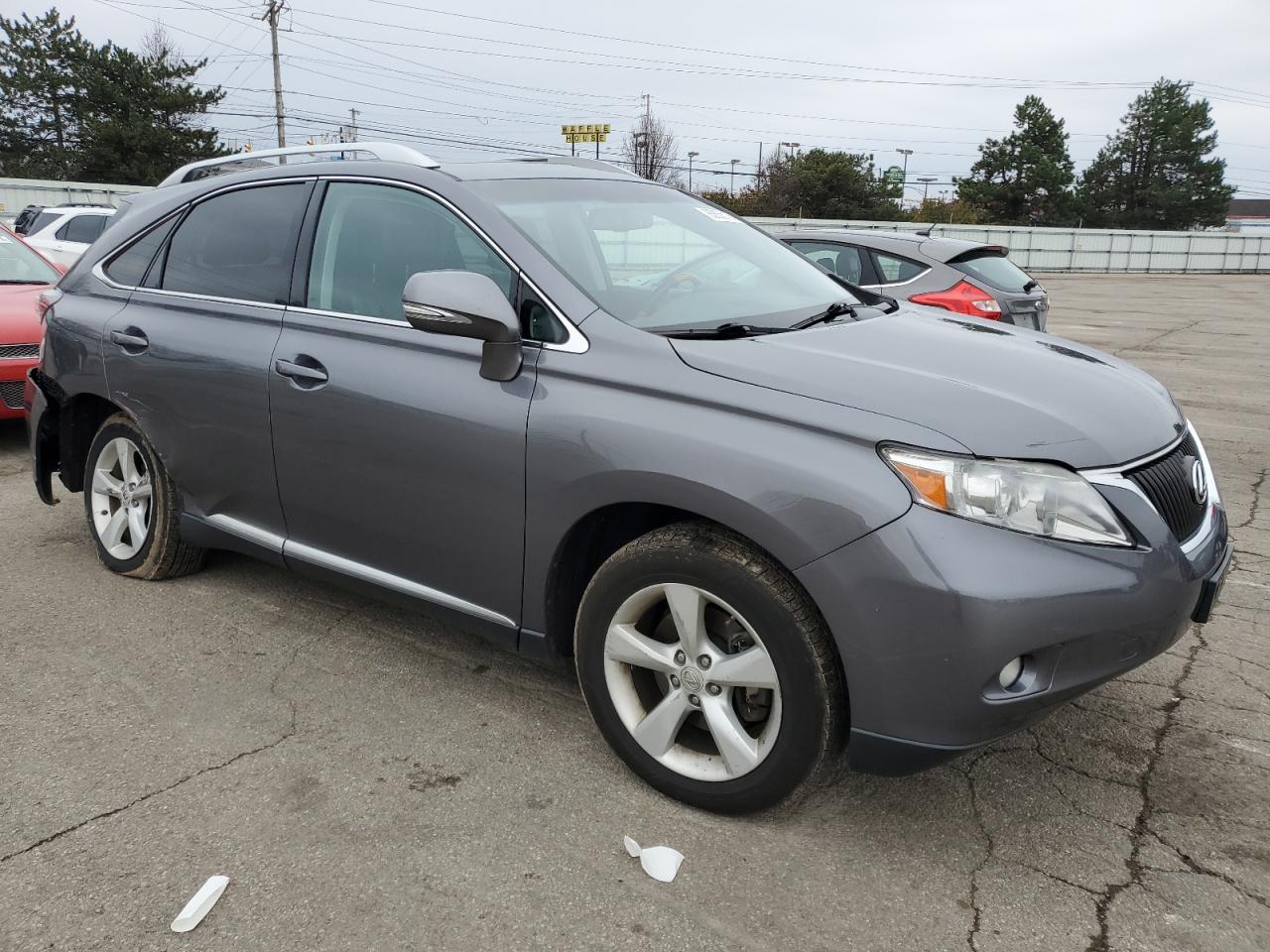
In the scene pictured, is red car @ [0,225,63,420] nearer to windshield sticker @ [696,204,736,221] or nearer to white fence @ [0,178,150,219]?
windshield sticker @ [696,204,736,221]

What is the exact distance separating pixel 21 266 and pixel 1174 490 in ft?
27.2

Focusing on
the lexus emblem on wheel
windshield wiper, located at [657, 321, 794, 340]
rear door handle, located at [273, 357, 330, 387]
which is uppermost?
windshield wiper, located at [657, 321, 794, 340]

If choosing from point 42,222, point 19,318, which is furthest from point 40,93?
point 19,318

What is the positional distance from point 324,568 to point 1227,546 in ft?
9.14

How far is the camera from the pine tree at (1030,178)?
2849 inches

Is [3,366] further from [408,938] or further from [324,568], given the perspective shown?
[408,938]

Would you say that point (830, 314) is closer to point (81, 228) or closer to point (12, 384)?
point (12, 384)

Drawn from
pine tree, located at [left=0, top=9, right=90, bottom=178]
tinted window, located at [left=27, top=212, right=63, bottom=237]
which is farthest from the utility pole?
tinted window, located at [left=27, top=212, right=63, bottom=237]

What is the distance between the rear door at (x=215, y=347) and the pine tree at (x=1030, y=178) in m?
74.5

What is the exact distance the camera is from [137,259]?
14.1 feet

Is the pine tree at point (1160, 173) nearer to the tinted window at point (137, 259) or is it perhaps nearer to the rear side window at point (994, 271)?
the rear side window at point (994, 271)

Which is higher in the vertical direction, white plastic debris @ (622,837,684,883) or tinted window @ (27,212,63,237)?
tinted window @ (27,212,63,237)

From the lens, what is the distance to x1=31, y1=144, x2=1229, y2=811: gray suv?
236cm

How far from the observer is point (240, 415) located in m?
3.65
